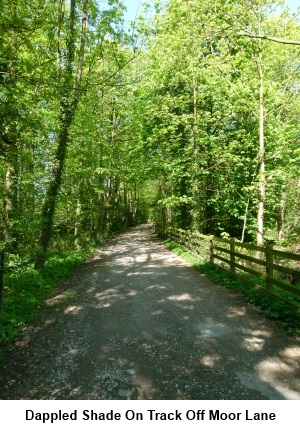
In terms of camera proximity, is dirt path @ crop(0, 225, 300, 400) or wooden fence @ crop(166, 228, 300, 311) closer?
dirt path @ crop(0, 225, 300, 400)

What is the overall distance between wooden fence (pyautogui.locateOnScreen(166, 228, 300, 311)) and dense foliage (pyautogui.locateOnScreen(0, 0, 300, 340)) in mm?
1283

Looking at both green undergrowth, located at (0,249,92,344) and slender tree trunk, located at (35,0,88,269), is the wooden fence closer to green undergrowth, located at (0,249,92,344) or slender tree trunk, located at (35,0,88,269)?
green undergrowth, located at (0,249,92,344)

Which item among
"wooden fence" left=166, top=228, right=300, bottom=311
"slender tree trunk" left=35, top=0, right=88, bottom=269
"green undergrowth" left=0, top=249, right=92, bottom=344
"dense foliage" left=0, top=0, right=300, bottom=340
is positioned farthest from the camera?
"slender tree trunk" left=35, top=0, right=88, bottom=269

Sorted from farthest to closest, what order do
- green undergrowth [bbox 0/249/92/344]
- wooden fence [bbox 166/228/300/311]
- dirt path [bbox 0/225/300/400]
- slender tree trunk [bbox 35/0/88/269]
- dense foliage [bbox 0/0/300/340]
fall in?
slender tree trunk [bbox 35/0/88/269], dense foliage [bbox 0/0/300/340], wooden fence [bbox 166/228/300/311], green undergrowth [bbox 0/249/92/344], dirt path [bbox 0/225/300/400]

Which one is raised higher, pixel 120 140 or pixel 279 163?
pixel 120 140

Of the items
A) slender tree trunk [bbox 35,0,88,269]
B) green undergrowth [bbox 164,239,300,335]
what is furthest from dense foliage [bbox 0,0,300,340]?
green undergrowth [bbox 164,239,300,335]

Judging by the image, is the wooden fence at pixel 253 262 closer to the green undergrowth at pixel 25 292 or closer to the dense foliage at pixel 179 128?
the dense foliage at pixel 179 128

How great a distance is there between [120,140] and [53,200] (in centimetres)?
1334

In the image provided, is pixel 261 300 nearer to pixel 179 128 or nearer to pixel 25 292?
pixel 25 292

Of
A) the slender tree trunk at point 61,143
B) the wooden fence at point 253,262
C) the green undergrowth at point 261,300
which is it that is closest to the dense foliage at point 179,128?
the slender tree trunk at point 61,143

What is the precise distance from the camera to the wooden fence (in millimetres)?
5809

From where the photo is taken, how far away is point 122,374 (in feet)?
12.9
